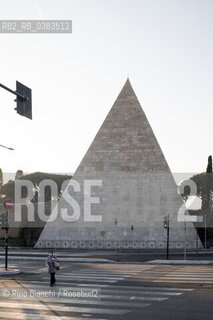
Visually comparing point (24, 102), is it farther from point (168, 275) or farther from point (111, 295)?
point (168, 275)

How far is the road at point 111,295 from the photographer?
42.8 feet

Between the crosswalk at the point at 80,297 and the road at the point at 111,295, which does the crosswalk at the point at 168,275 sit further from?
the crosswalk at the point at 80,297

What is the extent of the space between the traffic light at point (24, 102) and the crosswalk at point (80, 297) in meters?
5.39

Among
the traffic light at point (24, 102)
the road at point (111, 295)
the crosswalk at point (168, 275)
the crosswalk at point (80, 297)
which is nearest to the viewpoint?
the traffic light at point (24, 102)

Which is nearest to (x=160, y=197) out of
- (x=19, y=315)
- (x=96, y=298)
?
(x=96, y=298)

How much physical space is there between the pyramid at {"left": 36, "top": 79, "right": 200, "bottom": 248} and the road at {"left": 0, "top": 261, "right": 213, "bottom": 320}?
20.0 metres

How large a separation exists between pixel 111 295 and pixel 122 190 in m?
29.3

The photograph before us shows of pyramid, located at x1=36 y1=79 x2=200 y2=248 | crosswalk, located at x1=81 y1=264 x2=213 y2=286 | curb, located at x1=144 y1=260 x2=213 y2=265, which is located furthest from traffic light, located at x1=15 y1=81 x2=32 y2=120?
pyramid, located at x1=36 y1=79 x2=200 y2=248

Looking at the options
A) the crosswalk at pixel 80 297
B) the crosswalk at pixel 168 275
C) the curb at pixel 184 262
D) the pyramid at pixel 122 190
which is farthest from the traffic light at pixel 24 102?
the pyramid at pixel 122 190

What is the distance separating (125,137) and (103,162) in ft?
10.4

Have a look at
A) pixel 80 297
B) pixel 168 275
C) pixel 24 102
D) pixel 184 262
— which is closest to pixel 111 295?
pixel 80 297

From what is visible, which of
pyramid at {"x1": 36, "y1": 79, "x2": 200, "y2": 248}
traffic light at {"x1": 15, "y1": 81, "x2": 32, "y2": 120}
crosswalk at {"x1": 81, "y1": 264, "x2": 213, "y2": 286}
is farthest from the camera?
pyramid at {"x1": 36, "y1": 79, "x2": 200, "y2": 248}

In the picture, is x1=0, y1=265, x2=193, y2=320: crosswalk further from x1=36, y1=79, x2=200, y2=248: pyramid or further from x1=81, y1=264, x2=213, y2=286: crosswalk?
x1=36, y1=79, x2=200, y2=248: pyramid

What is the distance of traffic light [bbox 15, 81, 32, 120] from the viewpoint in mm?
12789
